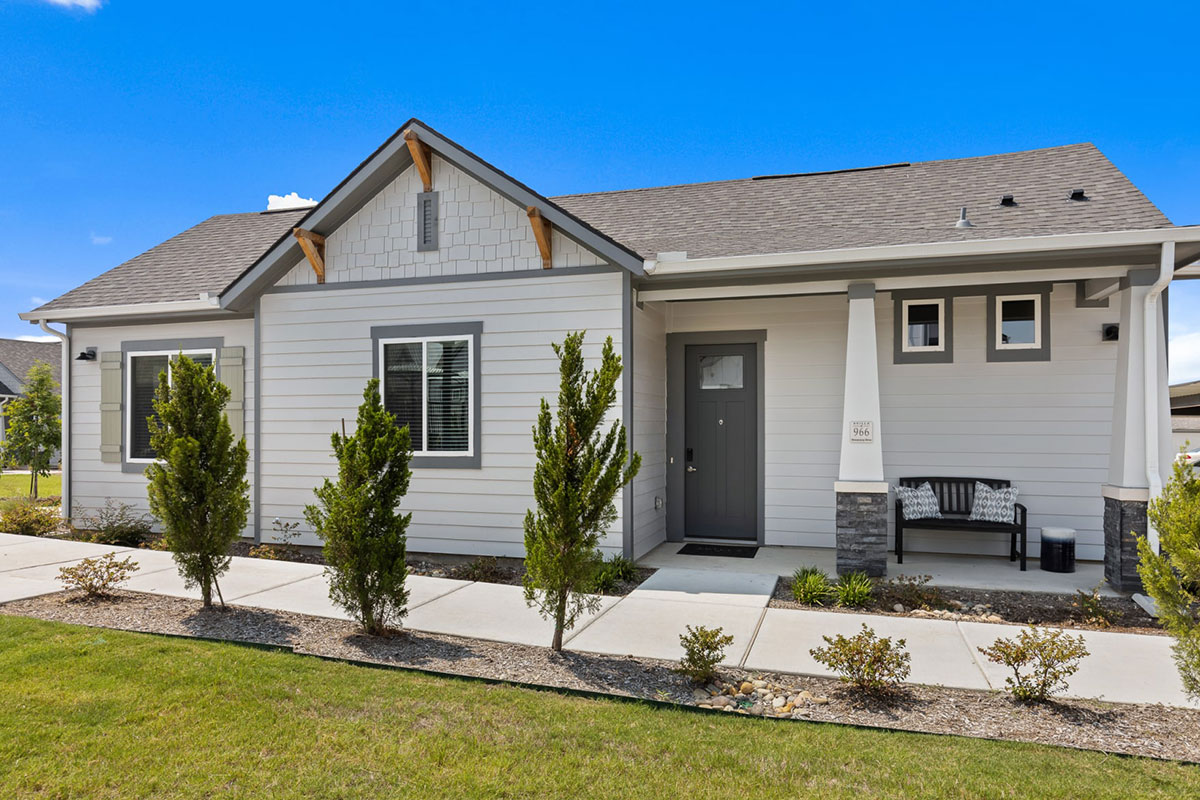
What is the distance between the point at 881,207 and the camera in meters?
8.45

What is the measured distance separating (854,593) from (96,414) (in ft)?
32.7

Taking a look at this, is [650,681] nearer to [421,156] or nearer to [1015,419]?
[1015,419]

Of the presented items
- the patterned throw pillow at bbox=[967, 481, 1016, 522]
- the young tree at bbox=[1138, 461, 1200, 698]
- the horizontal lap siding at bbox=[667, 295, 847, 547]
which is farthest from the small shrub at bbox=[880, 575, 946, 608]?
the young tree at bbox=[1138, 461, 1200, 698]

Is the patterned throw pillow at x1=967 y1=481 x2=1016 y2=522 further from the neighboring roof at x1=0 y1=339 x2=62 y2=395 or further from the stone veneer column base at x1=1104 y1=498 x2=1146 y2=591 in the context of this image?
the neighboring roof at x1=0 y1=339 x2=62 y2=395

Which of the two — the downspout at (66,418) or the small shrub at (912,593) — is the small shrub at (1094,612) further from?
the downspout at (66,418)

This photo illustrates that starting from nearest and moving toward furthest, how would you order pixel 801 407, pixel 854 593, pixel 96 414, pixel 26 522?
pixel 854 593 → pixel 801 407 → pixel 26 522 → pixel 96 414

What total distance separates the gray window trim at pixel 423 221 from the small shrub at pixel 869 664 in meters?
6.05

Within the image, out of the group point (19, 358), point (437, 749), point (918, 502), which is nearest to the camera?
point (437, 749)

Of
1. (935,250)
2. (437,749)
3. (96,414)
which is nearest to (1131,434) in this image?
(935,250)

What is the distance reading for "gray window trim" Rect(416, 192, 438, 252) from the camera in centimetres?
803

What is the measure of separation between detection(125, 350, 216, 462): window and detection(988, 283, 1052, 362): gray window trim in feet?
32.1

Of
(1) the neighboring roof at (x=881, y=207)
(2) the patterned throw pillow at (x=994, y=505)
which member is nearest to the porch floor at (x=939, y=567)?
(2) the patterned throw pillow at (x=994, y=505)

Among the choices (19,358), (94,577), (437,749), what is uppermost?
(19,358)

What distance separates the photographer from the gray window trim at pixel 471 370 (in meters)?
7.84
